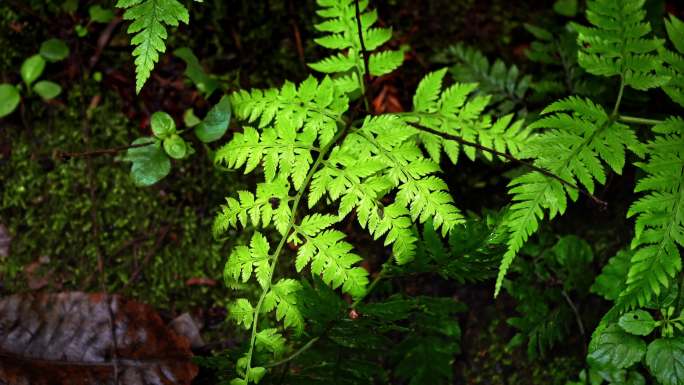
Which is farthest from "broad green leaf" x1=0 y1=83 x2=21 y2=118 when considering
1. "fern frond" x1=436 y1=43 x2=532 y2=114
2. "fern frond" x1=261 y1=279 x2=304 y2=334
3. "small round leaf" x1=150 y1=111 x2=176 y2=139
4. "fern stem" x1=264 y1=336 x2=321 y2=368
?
"fern frond" x1=436 y1=43 x2=532 y2=114

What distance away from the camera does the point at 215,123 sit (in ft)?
10.9

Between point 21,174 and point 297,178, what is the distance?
75.2 inches

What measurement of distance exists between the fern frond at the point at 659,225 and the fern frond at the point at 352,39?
1.41 m

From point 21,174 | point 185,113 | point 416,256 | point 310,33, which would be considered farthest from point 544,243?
point 21,174

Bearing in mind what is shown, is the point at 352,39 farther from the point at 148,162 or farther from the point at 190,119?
the point at 148,162

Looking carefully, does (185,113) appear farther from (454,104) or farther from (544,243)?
(544,243)

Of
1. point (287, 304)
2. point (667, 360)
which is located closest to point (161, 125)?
point (287, 304)

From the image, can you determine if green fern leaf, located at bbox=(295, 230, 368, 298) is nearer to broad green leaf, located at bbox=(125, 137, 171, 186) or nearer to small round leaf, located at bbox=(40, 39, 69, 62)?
broad green leaf, located at bbox=(125, 137, 171, 186)

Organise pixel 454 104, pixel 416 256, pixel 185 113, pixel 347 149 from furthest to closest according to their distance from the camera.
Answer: pixel 185 113 → pixel 454 104 → pixel 347 149 → pixel 416 256

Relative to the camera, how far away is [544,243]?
352 centimetres

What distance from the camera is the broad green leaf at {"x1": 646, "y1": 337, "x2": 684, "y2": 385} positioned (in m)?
2.84

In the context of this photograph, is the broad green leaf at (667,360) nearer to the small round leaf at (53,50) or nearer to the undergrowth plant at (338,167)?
the undergrowth plant at (338,167)

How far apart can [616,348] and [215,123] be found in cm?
250

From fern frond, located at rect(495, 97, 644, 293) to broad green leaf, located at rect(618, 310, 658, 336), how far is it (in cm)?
68
